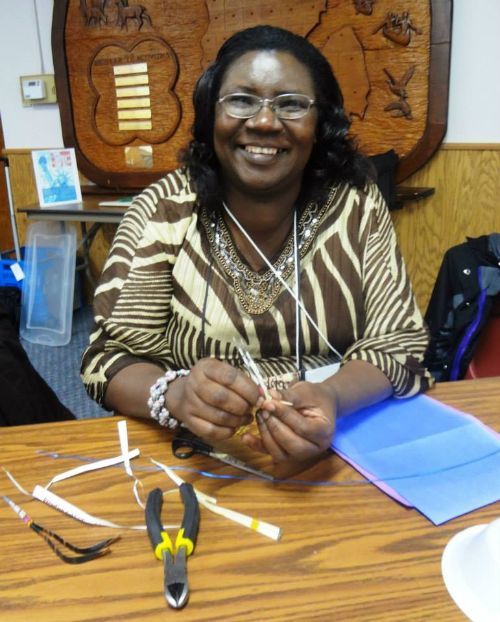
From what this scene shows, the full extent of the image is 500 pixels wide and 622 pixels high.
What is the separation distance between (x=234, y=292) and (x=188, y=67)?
2.40m

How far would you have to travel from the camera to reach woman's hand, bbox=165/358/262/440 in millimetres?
787

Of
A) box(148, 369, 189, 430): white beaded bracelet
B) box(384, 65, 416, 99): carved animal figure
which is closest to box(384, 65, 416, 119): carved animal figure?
box(384, 65, 416, 99): carved animal figure

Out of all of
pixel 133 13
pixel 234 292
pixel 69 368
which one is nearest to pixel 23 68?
pixel 133 13

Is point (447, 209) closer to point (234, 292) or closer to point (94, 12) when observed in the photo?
point (234, 292)

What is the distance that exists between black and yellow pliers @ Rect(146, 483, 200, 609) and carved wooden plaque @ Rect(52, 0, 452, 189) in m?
2.56

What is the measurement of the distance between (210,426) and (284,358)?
438mm

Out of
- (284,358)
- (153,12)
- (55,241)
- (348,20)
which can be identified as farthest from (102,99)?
(284,358)

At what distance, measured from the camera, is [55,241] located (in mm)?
3492

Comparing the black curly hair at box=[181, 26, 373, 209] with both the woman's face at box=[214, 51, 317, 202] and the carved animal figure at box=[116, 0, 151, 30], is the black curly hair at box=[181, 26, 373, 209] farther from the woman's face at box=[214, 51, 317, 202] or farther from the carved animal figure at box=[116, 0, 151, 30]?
the carved animal figure at box=[116, 0, 151, 30]

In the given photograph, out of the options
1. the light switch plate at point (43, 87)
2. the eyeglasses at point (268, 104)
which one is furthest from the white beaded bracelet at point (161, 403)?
the light switch plate at point (43, 87)

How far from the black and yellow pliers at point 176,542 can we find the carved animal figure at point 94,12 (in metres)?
3.23

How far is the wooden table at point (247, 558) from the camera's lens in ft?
1.90

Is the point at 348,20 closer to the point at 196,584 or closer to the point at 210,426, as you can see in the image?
the point at 210,426

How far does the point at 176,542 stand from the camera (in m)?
0.66
